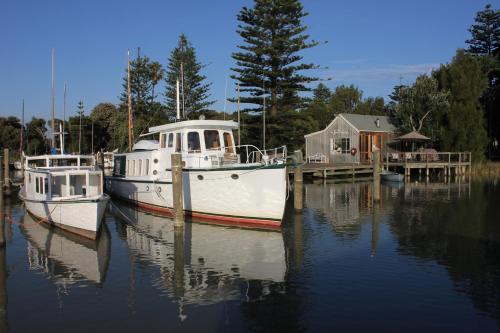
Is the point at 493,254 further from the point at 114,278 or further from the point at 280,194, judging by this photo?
the point at 114,278

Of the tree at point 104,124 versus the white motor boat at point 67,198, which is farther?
the tree at point 104,124

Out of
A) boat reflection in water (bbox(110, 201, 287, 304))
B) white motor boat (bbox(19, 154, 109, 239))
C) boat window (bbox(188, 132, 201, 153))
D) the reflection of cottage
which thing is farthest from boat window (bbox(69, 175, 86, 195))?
the reflection of cottage

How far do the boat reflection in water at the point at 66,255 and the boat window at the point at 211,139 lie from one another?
17.7ft

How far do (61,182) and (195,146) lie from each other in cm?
545

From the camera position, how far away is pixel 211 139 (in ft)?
67.2

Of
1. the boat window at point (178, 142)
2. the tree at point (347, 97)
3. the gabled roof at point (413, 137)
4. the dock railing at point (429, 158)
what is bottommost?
the dock railing at point (429, 158)

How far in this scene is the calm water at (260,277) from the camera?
902cm

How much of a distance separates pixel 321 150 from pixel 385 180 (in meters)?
11.1

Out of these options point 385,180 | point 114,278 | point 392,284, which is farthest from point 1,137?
point 392,284

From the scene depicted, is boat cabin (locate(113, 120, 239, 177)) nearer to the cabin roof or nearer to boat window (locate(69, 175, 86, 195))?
the cabin roof

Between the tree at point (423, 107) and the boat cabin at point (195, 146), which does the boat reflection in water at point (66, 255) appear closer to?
the boat cabin at point (195, 146)

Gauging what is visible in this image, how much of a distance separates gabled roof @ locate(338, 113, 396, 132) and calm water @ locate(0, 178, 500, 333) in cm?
2631

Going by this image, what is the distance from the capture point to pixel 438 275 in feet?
38.5

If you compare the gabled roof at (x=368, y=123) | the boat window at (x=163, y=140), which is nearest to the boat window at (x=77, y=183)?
the boat window at (x=163, y=140)
